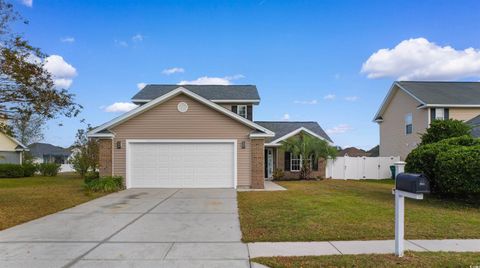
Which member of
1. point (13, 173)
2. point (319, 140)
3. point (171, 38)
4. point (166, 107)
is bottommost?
point (13, 173)

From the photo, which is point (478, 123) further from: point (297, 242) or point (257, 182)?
point (297, 242)

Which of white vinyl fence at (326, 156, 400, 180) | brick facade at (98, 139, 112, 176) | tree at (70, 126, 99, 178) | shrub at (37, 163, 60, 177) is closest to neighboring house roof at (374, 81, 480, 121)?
white vinyl fence at (326, 156, 400, 180)

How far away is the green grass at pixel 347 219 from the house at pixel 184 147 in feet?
14.6

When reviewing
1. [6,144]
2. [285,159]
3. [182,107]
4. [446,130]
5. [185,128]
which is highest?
[182,107]

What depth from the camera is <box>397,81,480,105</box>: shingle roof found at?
23.5 metres

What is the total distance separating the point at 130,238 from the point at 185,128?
34.8 ft

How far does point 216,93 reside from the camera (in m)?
26.3

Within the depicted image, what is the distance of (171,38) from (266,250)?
1357 cm

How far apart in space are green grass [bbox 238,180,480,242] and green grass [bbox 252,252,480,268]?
4.31 feet

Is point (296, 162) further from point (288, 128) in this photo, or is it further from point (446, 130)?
point (446, 130)

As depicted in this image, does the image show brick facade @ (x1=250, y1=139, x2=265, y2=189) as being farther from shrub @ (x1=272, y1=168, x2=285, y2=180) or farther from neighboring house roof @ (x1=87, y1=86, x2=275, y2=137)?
shrub @ (x1=272, y1=168, x2=285, y2=180)

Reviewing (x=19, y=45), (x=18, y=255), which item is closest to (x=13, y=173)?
(x=19, y=45)

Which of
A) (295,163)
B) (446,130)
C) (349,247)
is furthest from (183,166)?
(349,247)

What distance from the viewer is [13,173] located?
104 feet
